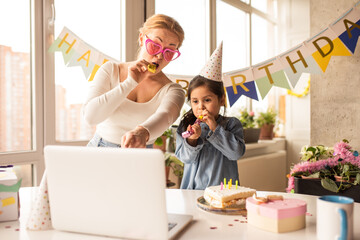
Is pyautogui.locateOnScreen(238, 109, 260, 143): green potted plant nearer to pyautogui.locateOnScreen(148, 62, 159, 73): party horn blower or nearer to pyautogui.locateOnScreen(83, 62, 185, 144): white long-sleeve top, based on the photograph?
pyautogui.locateOnScreen(83, 62, 185, 144): white long-sleeve top

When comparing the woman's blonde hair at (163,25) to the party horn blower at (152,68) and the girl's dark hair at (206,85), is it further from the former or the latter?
the girl's dark hair at (206,85)

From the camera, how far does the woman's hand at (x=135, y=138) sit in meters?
0.96

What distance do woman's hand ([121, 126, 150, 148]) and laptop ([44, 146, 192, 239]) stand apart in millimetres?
218

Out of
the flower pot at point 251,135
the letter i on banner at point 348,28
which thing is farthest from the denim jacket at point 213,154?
the flower pot at point 251,135

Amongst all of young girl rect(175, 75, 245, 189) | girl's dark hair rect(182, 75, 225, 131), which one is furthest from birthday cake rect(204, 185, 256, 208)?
girl's dark hair rect(182, 75, 225, 131)

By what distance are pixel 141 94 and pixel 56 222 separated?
27.7 inches

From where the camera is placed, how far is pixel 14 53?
224cm

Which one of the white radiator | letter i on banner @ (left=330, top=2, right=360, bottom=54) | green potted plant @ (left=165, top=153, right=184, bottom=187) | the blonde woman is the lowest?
the white radiator

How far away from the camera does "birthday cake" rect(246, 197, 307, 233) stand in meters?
0.80

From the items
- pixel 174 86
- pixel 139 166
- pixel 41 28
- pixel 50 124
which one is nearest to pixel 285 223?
pixel 139 166

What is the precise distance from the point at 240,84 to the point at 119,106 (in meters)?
1.11

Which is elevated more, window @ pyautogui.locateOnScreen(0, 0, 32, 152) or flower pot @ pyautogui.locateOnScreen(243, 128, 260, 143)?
window @ pyautogui.locateOnScreen(0, 0, 32, 152)

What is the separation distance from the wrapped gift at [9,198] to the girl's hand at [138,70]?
0.50 m

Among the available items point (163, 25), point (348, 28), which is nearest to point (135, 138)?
point (163, 25)
